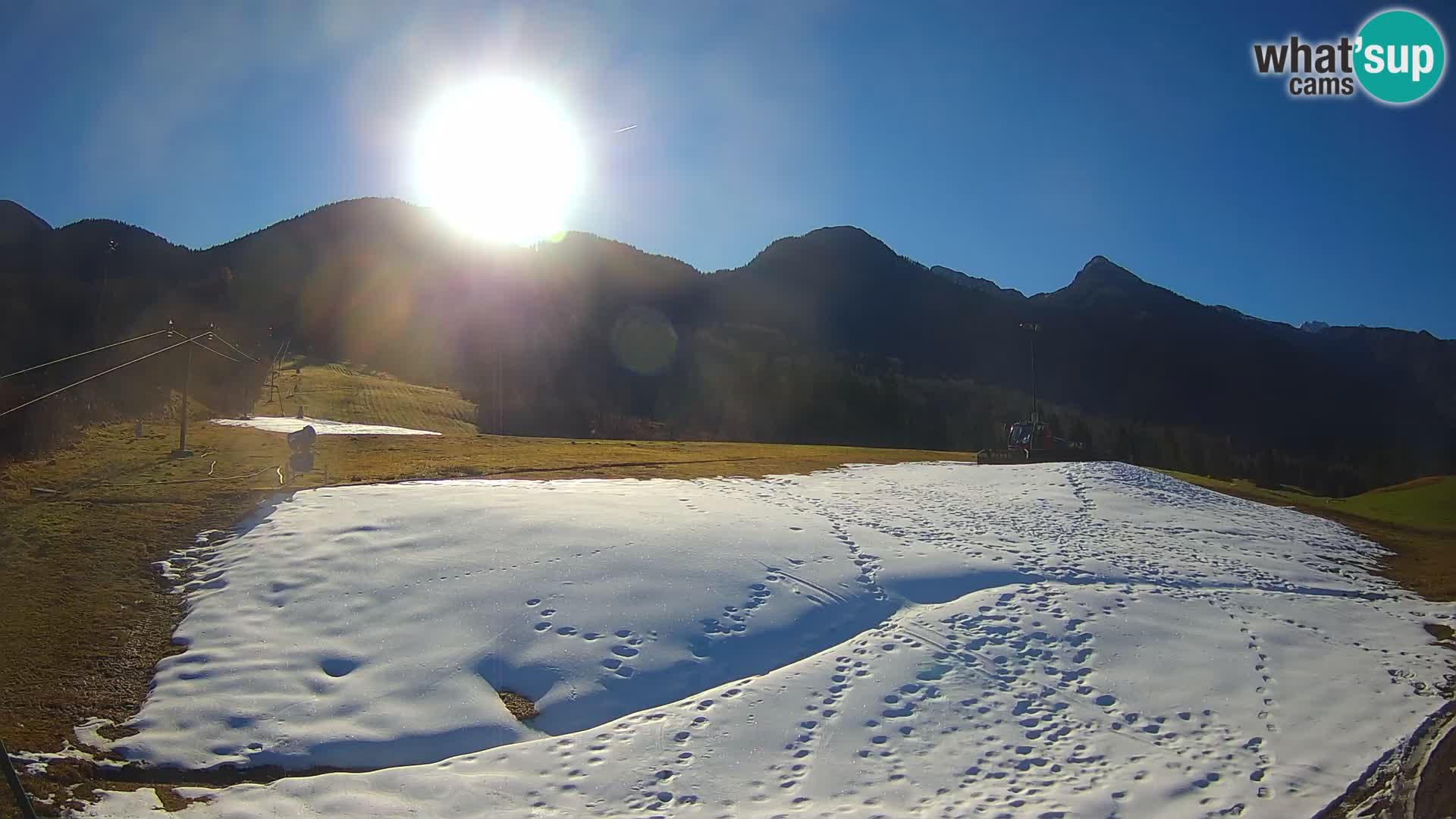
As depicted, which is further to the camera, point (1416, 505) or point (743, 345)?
point (743, 345)

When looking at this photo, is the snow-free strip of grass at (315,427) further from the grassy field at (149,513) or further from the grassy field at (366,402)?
the grassy field at (366,402)

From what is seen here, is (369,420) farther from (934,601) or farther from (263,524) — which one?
(934,601)

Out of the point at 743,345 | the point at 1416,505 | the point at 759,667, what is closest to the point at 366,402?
the point at 759,667

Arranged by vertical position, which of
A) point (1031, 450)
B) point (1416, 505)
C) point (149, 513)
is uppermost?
point (1031, 450)

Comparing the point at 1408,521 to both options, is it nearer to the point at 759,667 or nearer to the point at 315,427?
the point at 759,667

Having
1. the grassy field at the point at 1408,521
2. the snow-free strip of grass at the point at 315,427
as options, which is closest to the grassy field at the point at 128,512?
the snow-free strip of grass at the point at 315,427

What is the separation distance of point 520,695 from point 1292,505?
21924mm

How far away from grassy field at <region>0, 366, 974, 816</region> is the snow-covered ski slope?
65 cm

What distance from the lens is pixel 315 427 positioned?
32.3 metres

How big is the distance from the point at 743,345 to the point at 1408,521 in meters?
92.3

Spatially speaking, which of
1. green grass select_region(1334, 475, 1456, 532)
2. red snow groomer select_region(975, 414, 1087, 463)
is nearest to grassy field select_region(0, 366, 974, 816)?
red snow groomer select_region(975, 414, 1087, 463)

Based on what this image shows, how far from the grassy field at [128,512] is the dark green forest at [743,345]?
5.57 metres

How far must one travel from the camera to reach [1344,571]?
47.4 ft

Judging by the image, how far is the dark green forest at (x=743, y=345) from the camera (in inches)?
2483
